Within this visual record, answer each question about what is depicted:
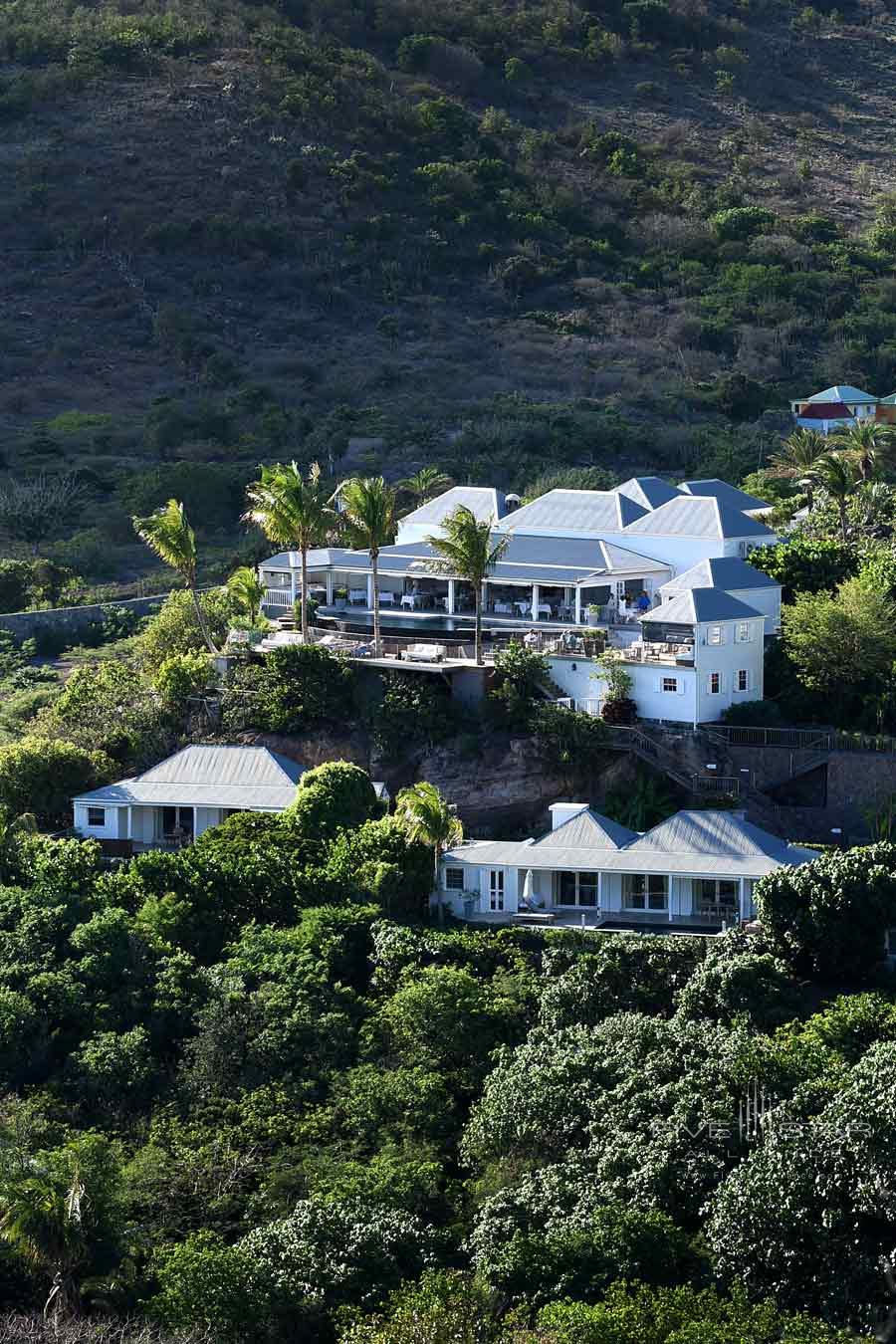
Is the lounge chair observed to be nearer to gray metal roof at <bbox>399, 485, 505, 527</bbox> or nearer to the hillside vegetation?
gray metal roof at <bbox>399, 485, 505, 527</bbox>

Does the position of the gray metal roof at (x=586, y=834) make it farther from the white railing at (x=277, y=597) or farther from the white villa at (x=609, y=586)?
the white railing at (x=277, y=597)

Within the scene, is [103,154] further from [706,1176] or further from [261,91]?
[706,1176]

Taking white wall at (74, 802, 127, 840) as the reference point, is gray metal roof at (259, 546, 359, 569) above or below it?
above

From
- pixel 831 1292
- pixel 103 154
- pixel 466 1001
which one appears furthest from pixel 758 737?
pixel 103 154

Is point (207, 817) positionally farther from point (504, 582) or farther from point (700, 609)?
point (700, 609)

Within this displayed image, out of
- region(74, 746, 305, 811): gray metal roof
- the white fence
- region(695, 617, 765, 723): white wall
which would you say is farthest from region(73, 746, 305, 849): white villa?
region(695, 617, 765, 723): white wall

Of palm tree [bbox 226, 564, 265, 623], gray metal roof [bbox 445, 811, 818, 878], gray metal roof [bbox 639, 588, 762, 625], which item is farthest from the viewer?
palm tree [bbox 226, 564, 265, 623]

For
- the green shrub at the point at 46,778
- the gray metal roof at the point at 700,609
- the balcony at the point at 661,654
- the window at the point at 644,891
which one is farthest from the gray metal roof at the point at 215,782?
the gray metal roof at the point at 700,609
